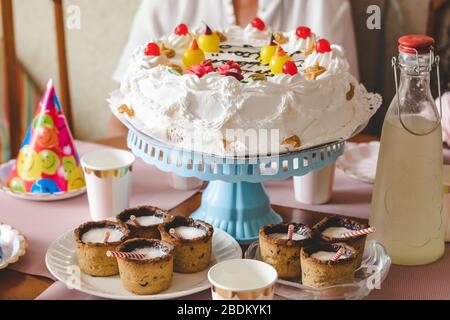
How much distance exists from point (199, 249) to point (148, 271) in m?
0.11

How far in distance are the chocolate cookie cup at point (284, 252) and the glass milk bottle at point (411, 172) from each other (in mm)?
166

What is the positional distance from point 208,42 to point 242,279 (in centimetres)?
65

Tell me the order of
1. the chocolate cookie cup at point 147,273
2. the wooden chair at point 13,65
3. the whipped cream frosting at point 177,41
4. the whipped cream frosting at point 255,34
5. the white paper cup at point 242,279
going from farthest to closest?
1. the wooden chair at point 13,65
2. the whipped cream frosting at point 255,34
3. the whipped cream frosting at point 177,41
4. the chocolate cookie cup at point 147,273
5. the white paper cup at point 242,279

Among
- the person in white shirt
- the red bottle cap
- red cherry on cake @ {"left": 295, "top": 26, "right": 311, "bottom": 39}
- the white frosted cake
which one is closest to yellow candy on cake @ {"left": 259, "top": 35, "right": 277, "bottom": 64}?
the white frosted cake

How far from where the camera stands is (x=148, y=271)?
1061mm

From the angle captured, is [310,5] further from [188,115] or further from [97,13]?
[188,115]

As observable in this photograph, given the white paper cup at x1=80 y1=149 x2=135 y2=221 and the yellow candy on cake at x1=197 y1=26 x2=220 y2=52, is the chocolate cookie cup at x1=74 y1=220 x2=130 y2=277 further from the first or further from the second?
the yellow candy on cake at x1=197 y1=26 x2=220 y2=52

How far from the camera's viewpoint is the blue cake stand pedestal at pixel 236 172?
1.19 meters

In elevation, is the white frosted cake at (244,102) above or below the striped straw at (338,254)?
above

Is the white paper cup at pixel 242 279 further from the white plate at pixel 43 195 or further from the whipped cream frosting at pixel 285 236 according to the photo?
the white plate at pixel 43 195

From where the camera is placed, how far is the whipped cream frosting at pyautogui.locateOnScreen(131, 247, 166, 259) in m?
1.10

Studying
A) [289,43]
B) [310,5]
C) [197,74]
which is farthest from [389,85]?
[197,74]

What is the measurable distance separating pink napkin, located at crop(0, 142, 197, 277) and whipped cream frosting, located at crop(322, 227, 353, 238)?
0.38 m

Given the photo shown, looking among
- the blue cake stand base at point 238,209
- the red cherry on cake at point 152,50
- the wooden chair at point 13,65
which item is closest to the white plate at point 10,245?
the blue cake stand base at point 238,209
